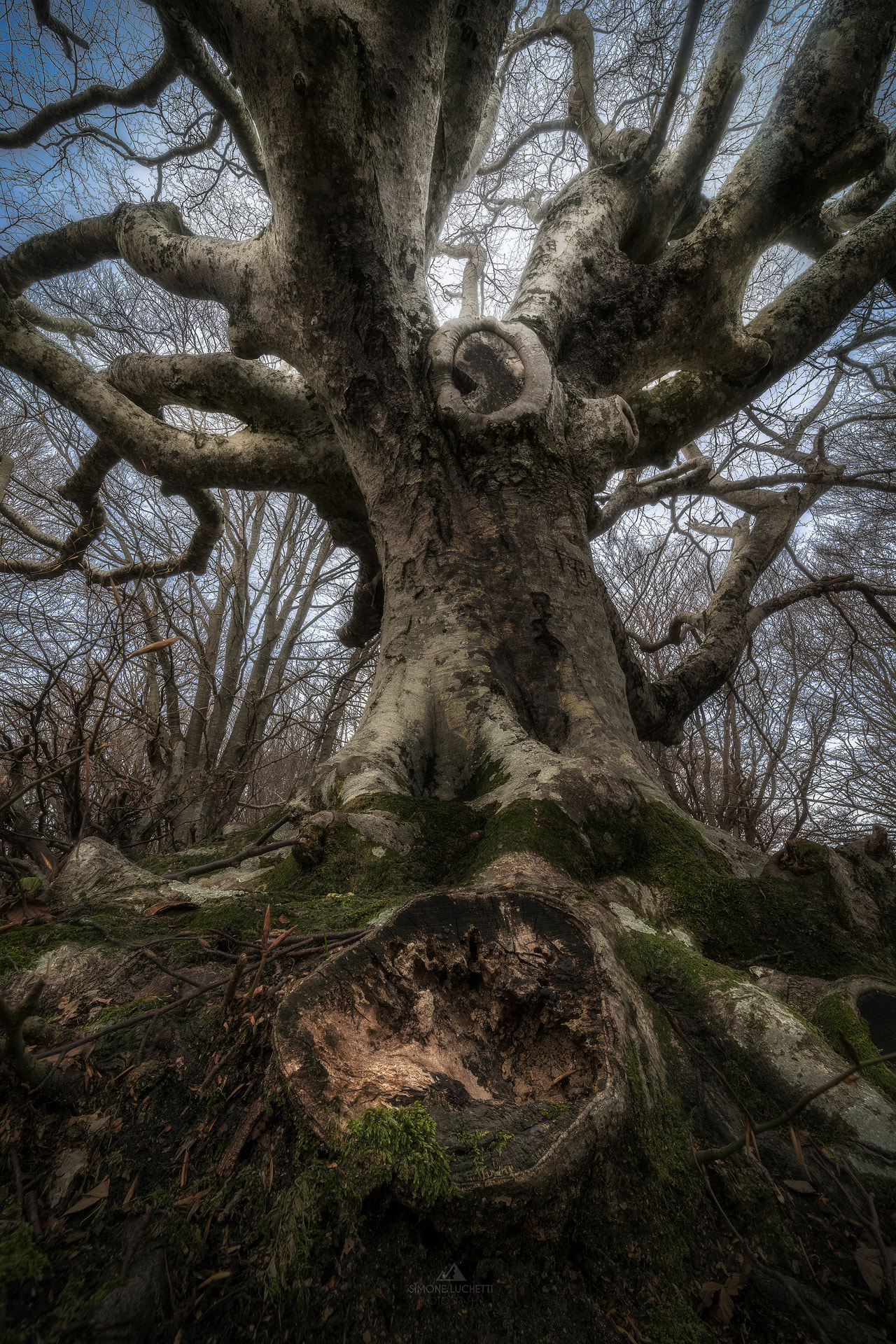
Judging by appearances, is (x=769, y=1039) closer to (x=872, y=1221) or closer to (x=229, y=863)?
(x=872, y=1221)

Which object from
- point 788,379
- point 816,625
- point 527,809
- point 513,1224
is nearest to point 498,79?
point 788,379

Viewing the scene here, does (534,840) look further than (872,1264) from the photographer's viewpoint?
Yes

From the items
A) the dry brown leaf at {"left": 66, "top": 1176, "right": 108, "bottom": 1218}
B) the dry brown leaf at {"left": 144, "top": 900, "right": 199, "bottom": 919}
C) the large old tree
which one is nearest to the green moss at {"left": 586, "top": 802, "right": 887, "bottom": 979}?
the large old tree

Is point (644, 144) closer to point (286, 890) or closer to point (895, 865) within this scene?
point (895, 865)

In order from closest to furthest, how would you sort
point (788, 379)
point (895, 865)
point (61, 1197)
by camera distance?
1. point (61, 1197)
2. point (895, 865)
3. point (788, 379)

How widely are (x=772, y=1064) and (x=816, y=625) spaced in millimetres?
6299

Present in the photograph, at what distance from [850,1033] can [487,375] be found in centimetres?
277

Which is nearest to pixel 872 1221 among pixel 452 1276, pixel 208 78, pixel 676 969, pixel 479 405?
pixel 676 969

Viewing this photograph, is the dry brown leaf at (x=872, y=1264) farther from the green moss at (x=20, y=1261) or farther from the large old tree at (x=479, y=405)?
the green moss at (x=20, y=1261)

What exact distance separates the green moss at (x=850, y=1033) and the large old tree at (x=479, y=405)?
8 cm

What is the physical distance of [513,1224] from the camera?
0.71m

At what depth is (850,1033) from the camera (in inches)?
46.1

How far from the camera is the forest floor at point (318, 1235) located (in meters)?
0.64

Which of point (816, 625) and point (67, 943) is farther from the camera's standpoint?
point (816, 625)
